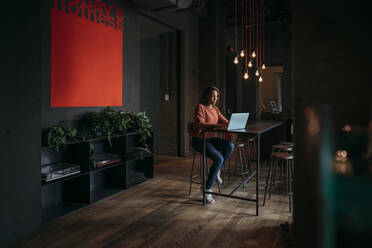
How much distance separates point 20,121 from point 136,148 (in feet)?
6.53

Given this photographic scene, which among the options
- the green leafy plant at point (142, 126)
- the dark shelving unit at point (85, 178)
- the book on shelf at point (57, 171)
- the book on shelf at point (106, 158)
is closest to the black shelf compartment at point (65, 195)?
the dark shelving unit at point (85, 178)

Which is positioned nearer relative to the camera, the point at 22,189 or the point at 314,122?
the point at 314,122

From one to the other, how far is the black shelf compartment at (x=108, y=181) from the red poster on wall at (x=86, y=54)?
1.00 meters

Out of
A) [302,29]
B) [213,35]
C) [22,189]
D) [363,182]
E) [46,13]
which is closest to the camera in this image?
[363,182]

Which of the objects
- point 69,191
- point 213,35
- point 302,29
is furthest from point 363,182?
point 213,35

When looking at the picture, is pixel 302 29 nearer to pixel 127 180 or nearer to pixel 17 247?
pixel 17 247

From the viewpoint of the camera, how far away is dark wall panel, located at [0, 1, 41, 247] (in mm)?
2377

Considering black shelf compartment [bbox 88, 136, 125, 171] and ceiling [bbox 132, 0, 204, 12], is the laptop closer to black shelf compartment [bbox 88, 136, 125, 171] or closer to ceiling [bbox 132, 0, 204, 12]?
black shelf compartment [bbox 88, 136, 125, 171]

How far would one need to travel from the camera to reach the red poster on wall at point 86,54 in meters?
3.43

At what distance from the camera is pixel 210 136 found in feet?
12.8

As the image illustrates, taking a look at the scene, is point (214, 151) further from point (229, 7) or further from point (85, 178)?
point (229, 7)

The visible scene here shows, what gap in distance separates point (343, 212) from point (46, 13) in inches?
143

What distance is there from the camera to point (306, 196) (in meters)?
0.67

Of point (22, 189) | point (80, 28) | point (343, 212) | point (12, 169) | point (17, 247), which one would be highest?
point (80, 28)
